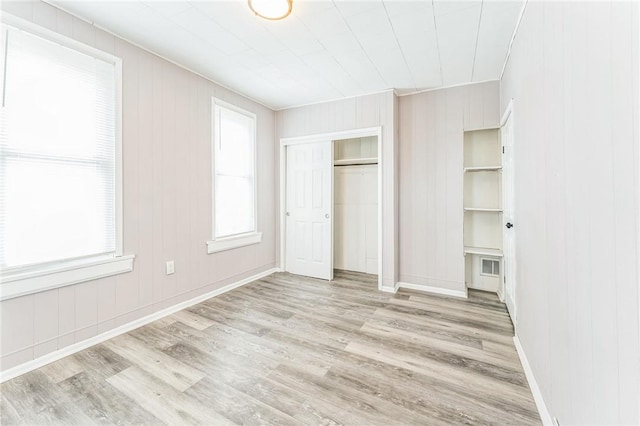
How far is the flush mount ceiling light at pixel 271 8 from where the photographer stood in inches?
72.2

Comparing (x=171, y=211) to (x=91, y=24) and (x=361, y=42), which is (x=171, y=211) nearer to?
(x=91, y=24)

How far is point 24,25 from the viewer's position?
1857 millimetres

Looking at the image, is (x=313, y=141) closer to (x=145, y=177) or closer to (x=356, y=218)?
(x=356, y=218)

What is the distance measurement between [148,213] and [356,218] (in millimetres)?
2993

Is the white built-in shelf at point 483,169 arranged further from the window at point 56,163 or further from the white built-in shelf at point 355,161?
the window at point 56,163

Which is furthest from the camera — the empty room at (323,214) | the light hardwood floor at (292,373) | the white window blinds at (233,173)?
the white window blinds at (233,173)

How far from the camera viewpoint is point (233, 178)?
3674mm

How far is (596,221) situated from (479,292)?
9.62 ft

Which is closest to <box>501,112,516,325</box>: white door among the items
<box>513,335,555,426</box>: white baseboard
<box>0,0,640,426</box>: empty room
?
<box>0,0,640,426</box>: empty room

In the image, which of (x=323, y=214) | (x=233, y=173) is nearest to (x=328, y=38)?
(x=233, y=173)

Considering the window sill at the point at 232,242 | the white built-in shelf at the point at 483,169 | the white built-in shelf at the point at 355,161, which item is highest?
the white built-in shelf at the point at 355,161

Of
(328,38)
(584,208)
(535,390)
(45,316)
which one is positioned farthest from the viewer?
(328,38)

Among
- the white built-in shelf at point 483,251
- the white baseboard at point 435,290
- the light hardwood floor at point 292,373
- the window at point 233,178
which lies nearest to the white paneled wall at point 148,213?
the window at point 233,178

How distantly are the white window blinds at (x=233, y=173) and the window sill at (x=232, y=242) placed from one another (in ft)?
0.27
